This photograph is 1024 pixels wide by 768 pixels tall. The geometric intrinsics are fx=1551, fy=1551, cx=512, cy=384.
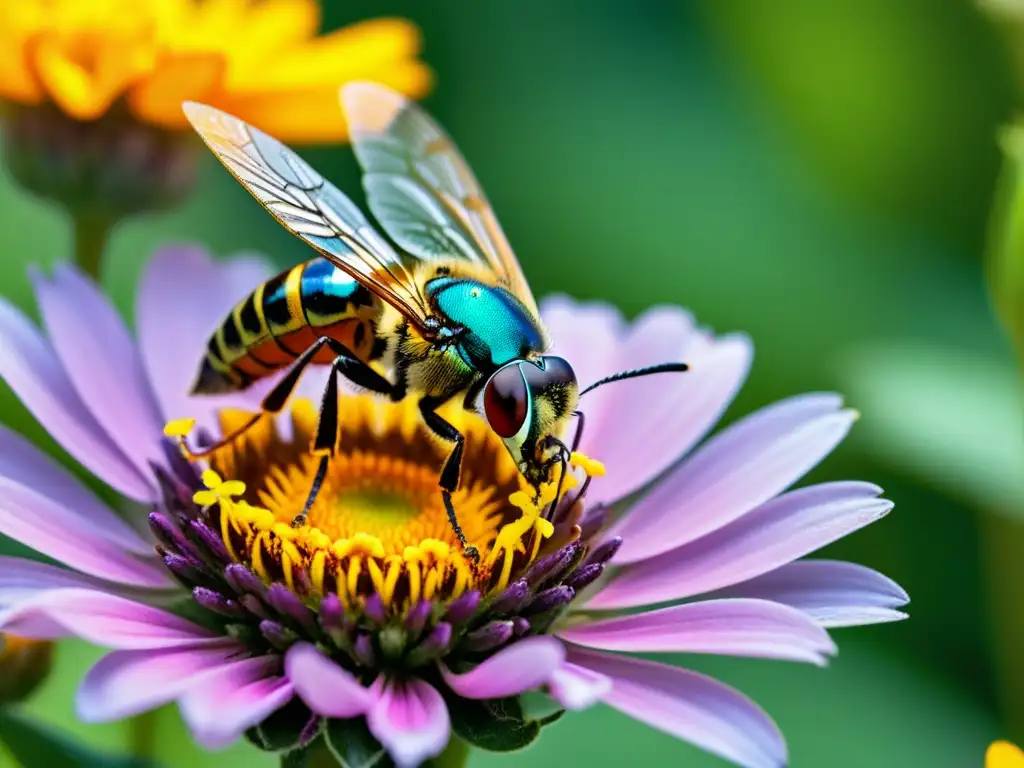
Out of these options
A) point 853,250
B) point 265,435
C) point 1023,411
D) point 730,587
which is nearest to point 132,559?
point 265,435

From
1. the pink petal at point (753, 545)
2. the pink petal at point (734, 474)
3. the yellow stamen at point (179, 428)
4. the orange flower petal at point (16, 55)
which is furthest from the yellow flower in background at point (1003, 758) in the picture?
the orange flower petal at point (16, 55)

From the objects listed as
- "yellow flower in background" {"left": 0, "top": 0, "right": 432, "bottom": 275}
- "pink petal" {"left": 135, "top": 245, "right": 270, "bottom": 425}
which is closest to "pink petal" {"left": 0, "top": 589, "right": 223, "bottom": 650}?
"pink petal" {"left": 135, "top": 245, "right": 270, "bottom": 425}

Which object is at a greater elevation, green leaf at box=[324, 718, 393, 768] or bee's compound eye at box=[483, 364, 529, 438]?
A: bee's compound eye at box=[483, 364, 529, 438]

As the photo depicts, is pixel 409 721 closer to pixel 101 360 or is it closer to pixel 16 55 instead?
pixel 101 360

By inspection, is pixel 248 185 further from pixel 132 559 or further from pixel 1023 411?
pixel 1023 411

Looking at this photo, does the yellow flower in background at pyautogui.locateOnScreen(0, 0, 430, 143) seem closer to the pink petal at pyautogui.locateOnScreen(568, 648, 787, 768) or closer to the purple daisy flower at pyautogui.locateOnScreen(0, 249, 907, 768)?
the purple daisy flower at pyautogui.locateOnScreen(0, 249, 907, 768)

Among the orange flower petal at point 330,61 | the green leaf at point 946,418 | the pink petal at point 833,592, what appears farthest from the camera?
the green leaf at point 946,418

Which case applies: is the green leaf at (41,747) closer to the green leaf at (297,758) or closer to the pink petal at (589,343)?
the green leaf at (297,758)
